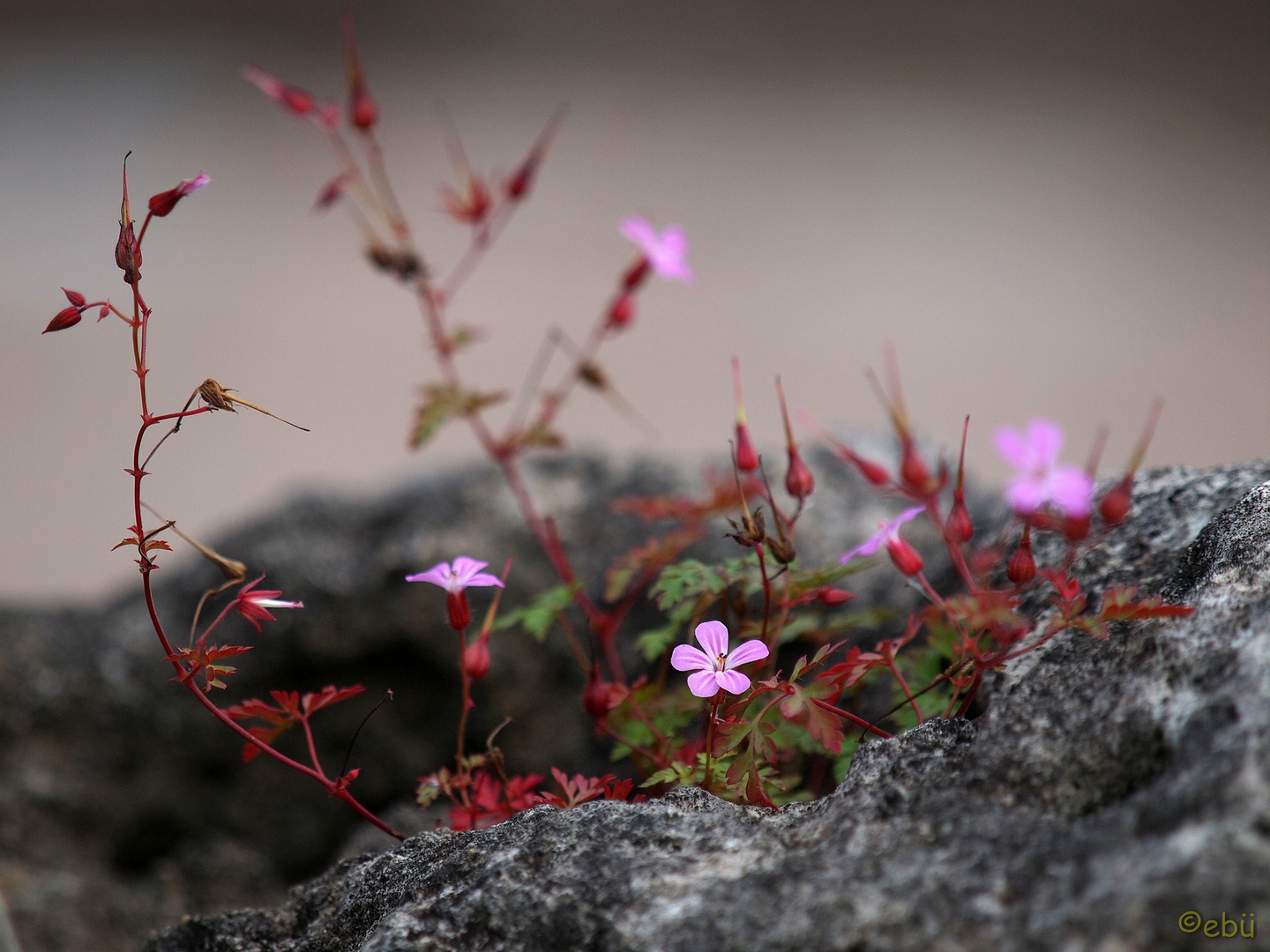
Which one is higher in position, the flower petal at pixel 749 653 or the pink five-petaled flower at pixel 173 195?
the pink five-petaled flower at pixel 173 195

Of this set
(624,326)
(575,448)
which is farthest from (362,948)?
(575,448)

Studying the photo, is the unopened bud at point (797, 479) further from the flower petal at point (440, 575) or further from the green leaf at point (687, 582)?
the flower petal at point (440, 575)

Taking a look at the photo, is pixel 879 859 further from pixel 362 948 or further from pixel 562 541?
pixel 562 541

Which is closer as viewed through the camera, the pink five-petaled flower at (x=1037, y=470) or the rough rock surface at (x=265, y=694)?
the pink five-petaled flower at (x=1037, y=470)

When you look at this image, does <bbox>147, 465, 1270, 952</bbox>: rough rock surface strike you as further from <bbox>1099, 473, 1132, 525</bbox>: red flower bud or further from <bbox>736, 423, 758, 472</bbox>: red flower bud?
<bbox>736, 423, 758, 472</bbox>: red flower bud

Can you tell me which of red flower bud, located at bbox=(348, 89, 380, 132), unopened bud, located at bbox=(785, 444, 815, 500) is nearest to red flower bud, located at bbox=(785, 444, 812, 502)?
unopened bud, located at bbox=(785, 444, 815, 500)

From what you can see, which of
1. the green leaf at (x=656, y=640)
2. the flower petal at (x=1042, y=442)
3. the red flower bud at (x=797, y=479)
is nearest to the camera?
the flower petal at (x=1042, y=442)

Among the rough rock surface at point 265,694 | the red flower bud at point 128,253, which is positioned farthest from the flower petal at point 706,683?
the rough rock surface at point 265,694
